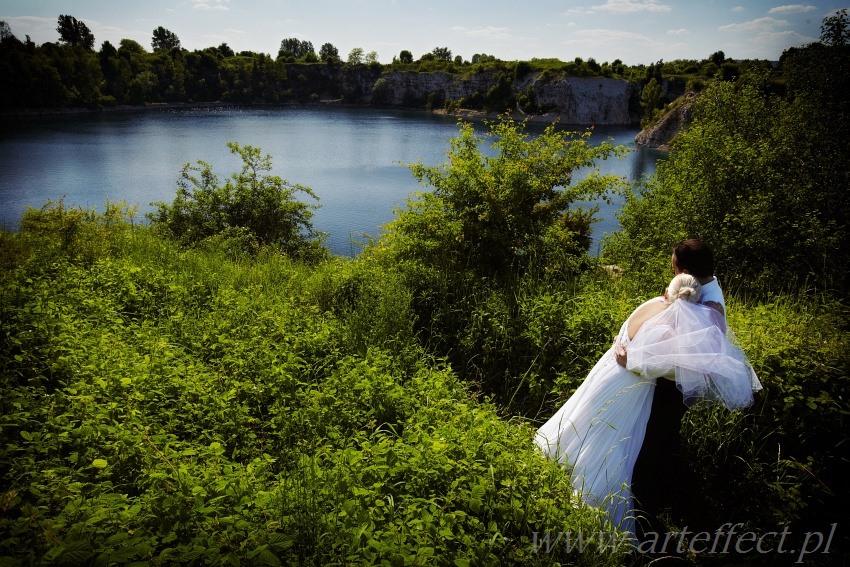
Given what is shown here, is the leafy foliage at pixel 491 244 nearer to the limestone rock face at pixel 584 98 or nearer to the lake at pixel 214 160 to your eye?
the lake at pixel 214 160

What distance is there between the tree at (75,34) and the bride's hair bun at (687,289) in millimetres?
112336

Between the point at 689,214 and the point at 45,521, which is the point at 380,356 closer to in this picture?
the point at 45,521

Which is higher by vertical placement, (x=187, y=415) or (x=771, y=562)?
(x=187, y=415)

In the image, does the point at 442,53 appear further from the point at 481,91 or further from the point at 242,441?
the point at 242,441

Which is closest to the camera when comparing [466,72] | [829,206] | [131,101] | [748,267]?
[748,267]

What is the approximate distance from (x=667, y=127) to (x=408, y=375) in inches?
2236

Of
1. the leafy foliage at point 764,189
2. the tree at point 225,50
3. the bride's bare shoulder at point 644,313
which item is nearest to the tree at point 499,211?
the leafy foliage at point 764,189

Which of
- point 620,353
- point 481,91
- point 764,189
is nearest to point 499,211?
point 620,353

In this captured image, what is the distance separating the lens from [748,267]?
848 cm

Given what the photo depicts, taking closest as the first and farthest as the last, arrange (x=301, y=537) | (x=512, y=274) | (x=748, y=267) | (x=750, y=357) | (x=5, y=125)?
(x=301, y=537), (x=750, y=357), (x=512, y=274), (x=748, y=267), (x=5, y=125)

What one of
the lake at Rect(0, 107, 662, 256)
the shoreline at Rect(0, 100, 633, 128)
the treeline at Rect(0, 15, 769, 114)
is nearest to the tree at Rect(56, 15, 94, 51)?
the treeline at Rect(0, 15, 769, 114)

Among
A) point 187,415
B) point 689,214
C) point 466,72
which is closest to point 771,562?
point 187,415

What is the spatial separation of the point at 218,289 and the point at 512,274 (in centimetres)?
412

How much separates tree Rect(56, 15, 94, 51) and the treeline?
7.3 inches
